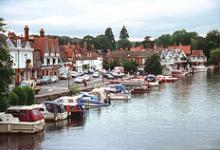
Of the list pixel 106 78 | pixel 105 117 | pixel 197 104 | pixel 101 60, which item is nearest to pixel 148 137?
pixel 105 117

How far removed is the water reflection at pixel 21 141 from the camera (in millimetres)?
33188

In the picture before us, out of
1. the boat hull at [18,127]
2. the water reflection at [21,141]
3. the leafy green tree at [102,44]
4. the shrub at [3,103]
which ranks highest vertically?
the leafy green tree at [102,44]

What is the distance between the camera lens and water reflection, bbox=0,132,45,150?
33.2 metres

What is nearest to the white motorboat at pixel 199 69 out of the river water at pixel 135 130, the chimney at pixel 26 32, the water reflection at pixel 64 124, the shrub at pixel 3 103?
the chimney at pixel 26 32

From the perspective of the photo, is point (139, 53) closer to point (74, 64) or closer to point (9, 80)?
point (74, 64)

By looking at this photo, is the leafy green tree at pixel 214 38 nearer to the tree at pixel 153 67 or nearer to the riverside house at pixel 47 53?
the tree at pixel 153 67

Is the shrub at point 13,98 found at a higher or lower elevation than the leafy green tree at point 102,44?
lower

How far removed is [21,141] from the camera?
34.6 metres

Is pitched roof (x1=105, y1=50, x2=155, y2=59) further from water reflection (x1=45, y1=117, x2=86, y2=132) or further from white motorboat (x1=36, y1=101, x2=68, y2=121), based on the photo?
white motorboat (x1=36, y1=101, x2=68, y2=121)

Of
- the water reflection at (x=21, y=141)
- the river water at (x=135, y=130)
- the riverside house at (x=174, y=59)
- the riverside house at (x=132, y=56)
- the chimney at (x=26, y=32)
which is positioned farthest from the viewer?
the riverside house at (x=174, y=59)

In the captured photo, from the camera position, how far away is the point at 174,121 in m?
45.2

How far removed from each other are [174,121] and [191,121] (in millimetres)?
1565

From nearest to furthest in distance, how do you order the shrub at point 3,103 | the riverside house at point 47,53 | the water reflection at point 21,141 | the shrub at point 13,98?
the water reflection at point 21,141 → the shrub at point 3,103 → the shrub at point 13,98 → the riverside house at point 47,53

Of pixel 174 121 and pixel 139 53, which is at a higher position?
pixel 139 53
